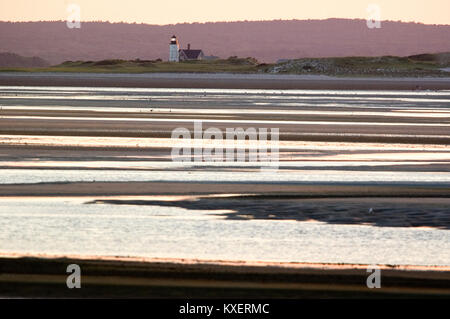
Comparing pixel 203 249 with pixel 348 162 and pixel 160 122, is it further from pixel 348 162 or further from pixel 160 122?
pixel 160 122

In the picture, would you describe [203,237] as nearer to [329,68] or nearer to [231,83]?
[231,83]

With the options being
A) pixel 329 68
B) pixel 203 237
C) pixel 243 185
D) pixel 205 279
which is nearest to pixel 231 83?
pixel 329 68

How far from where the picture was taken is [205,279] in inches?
382

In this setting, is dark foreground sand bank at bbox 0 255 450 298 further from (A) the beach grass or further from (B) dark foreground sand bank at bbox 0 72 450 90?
(A) the beach grass

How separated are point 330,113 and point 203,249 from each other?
28.6 metres

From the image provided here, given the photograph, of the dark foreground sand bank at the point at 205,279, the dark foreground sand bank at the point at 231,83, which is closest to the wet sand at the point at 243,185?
the dark foreground sand bank at the point at 205,279

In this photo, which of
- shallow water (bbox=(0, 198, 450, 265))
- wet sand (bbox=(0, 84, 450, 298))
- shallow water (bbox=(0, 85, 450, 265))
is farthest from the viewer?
shallow water (bbox=(0, 85, 450, 265))

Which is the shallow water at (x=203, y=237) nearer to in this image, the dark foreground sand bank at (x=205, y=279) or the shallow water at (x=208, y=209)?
the shallow water at (x=208, y=209)

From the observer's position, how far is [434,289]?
9406mm

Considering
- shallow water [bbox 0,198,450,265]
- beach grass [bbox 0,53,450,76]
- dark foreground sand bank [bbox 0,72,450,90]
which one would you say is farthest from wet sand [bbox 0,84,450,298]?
beach grass [bbox 0,53,450,76]

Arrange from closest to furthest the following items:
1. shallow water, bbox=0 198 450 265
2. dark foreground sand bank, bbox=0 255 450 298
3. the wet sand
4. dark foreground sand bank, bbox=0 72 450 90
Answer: dark foreground sand bank, bbox=0 255 450 298
the wet sand
shallow water, bbox=0 198 450 265
dark foreground sand bank, bbox=0 72 450 90

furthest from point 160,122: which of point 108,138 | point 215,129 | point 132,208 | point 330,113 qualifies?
point 132,208

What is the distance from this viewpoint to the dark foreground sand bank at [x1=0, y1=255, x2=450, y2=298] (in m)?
9.18

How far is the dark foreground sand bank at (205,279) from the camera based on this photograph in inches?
361
